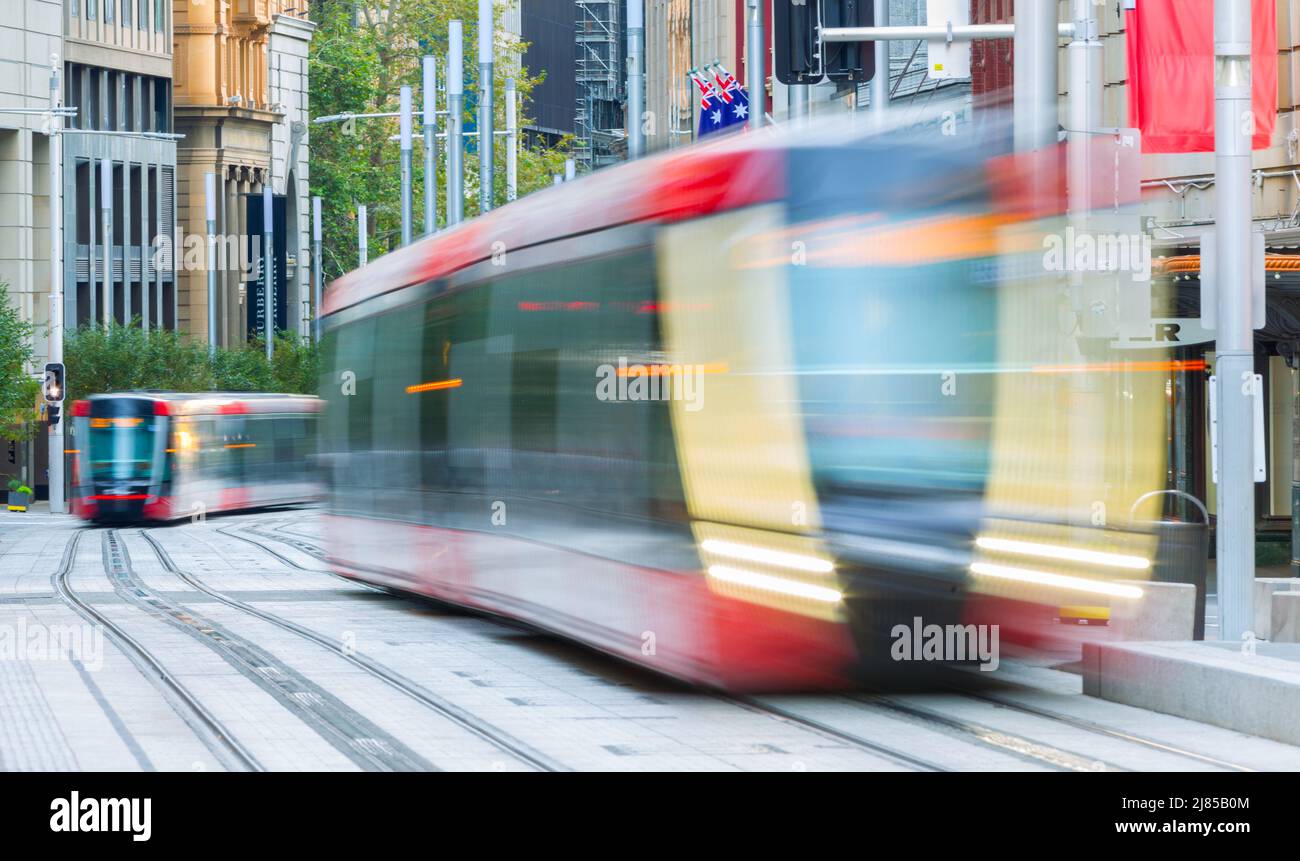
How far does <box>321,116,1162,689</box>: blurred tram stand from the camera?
38.3 ft

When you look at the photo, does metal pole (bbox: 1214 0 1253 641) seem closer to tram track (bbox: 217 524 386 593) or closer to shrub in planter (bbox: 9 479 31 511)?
tram track (bbox: 217 524 386 593)

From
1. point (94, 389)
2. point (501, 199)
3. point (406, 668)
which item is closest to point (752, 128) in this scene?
point (406, 668)

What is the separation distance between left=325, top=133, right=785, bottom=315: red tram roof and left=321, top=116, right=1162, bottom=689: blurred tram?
0.02 m

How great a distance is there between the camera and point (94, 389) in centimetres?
6197

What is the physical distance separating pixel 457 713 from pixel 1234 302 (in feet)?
18.3

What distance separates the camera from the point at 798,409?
11633 millimetres

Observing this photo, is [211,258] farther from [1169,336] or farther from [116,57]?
[1169,336]

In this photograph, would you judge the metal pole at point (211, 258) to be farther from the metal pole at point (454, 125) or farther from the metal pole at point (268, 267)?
the metal pole at point (454, 125)

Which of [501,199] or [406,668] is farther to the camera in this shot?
[501,199]

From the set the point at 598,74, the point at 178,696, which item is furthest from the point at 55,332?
the point at 598,74

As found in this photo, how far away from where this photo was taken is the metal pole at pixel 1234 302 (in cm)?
1402
